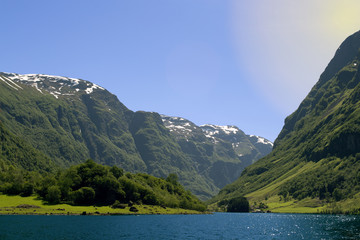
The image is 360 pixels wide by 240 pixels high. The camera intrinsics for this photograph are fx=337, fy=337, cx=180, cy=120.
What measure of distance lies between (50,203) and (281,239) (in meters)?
144

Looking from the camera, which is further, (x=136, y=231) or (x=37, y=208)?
(x=37, y=208)

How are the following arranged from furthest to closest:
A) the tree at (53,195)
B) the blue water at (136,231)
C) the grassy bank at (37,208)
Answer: the tree at (53,195), the grassy bank at (37,208), the blue water at (136,231)

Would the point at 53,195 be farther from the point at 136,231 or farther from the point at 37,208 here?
the point at 136,231

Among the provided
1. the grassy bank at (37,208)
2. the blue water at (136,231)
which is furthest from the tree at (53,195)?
the blue water at (136,231)

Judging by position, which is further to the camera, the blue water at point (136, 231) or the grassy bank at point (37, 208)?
the grassy bank at point (37, 208)

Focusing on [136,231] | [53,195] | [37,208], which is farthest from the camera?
[53,195]

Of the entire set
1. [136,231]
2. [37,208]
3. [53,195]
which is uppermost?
[53,195]

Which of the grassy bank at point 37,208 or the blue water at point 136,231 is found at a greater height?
the grassy bank at point 37,208

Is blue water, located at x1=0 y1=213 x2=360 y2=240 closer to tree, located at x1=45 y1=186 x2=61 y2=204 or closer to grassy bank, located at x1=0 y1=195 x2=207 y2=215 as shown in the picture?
grassy bank, located at x1=0 y1=195 x2=207 y2=215

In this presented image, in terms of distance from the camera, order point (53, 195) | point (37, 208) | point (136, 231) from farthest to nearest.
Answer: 1. point (53, 195)
2. point (37, 208)
3. point (136, 231)

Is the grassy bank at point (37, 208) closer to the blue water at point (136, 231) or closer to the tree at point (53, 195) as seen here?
the tree at point (53, 195)

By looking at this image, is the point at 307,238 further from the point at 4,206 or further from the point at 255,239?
the point at 4,206

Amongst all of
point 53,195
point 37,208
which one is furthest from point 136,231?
point 53,195

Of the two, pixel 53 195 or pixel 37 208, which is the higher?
pixel 53 195
